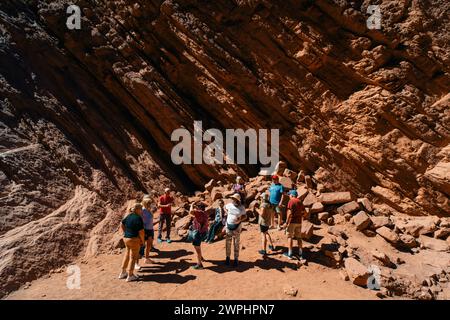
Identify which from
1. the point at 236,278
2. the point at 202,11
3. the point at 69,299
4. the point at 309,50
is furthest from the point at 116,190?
the point at 309,50

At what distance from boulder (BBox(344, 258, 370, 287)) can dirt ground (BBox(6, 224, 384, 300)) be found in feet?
0.50

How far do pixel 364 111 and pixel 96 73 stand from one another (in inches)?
417

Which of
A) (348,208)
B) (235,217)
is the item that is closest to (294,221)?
(235,217)

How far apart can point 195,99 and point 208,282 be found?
7.91 meters

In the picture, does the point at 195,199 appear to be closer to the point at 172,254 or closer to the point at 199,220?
the point at 172,254

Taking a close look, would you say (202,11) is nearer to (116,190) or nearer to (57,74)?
(57,74)

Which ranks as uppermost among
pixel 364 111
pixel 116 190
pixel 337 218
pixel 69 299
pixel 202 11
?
pixel 202 11

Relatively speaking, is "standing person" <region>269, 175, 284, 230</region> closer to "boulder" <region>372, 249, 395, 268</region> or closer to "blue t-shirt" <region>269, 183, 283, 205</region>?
"blue t-shirt" <region>269, 183, 283, 205</region>

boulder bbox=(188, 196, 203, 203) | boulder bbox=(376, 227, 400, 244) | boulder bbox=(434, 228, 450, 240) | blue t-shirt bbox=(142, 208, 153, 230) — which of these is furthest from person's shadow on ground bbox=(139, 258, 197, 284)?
boulder bbox=(434, 228, 450, 240)

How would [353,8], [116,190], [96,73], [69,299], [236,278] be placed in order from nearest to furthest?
[69,299] < [236,278] < [353,8] < [116,190] < [96,73]

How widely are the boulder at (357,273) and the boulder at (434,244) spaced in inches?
105

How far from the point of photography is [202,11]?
11.7m

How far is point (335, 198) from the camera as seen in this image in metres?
9.74

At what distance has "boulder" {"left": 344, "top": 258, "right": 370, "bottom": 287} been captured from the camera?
6883 millimetres
